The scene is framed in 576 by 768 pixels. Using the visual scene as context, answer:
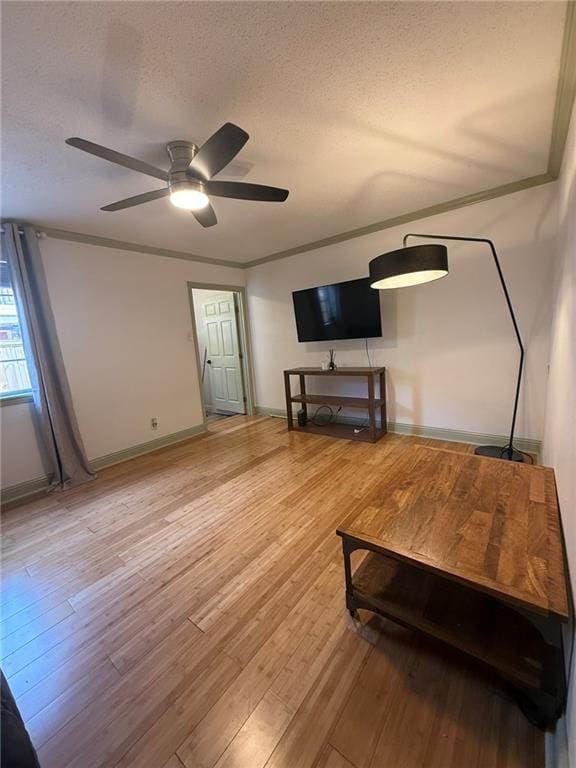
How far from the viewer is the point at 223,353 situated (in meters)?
Answer: 5.28

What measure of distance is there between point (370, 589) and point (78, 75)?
2.58 meters

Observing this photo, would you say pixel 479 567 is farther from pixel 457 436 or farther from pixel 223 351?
pixel 223 351

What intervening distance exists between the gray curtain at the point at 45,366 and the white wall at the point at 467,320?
2.91 meters

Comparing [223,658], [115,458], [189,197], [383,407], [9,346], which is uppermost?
[189,197]

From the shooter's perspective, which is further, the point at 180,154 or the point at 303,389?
the point at 303,389

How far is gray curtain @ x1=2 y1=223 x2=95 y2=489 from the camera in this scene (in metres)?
2.72

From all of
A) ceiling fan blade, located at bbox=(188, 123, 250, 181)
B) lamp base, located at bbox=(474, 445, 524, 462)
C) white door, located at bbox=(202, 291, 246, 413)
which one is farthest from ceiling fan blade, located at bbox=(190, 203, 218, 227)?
lamp base, located at bbox=(474, 445, 524, 462)

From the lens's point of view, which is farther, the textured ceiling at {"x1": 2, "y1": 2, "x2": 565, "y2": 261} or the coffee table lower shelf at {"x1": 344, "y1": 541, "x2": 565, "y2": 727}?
the textured ceiling at {"x1": 2, "y1": 2, "x2": 565, "y2": 261}

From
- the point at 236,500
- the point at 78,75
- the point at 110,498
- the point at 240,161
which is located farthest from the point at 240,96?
the point at 110,498

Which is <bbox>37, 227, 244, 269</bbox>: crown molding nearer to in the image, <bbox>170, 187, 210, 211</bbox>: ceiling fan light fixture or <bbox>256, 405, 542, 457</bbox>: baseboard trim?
<bbox>170, 187, 210, 211</bbox>: ceiling fan light fixture

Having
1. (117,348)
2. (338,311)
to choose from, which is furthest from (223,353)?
(338,311)

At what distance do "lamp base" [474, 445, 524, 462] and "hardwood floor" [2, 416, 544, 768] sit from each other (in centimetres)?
141

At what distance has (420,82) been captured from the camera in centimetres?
150

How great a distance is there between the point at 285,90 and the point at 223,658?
2.63 meters
